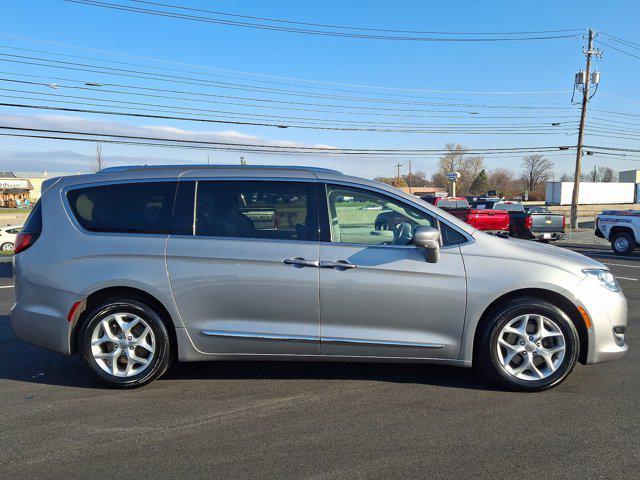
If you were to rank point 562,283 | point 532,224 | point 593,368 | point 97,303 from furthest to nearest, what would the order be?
1. point 532,224
2. point 593,368
3. point 97,303
4. point 562,283

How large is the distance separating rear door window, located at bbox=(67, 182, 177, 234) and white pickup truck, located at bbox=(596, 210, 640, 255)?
15.7 metres

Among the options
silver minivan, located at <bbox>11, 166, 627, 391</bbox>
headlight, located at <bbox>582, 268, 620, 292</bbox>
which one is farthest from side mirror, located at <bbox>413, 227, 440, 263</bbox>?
headlight, located at <bbox>582, 268, 620, 292</bbox>

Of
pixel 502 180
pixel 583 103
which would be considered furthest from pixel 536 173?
pixel 583 103

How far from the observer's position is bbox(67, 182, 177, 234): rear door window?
418cm

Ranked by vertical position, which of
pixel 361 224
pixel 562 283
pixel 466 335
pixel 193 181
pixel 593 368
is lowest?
pixel 593 368

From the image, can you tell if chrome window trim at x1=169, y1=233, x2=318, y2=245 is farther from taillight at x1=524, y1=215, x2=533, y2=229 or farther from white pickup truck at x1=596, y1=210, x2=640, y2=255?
taillight at x1=524, y1=215, x2=533, y2=229

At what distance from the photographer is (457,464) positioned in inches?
116

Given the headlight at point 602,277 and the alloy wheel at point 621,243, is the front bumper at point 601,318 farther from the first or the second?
the alloy wheel at point 621,243

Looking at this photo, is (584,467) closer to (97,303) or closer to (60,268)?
(97,303)

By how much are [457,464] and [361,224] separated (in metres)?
1.92

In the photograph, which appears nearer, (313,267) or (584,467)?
(584,467)

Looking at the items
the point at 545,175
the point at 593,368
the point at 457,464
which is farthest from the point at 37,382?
the point at 545,175

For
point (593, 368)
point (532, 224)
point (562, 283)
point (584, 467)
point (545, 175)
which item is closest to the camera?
point (584, 467)

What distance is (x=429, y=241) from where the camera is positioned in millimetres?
3803
